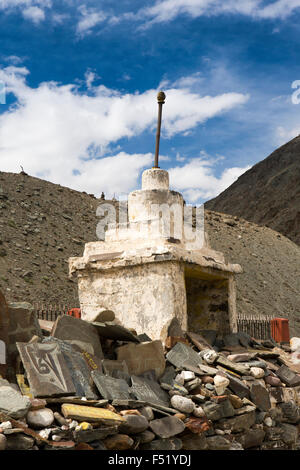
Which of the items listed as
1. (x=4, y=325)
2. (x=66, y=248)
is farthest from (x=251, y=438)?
(x=66, y=248)

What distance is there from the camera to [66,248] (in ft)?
76.0

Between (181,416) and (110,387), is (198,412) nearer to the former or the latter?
(181,416)

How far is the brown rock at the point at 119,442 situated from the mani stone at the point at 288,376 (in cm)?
288

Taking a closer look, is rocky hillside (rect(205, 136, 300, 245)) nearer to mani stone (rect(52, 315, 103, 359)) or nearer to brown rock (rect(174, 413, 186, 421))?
mani stone (rect(52, 315, 103, 359))

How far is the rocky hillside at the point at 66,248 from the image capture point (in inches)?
771

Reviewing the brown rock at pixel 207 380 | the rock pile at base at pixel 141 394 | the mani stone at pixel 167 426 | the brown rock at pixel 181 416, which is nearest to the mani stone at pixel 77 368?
the rock pile at base at pixel 141 394

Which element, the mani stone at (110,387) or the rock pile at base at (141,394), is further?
the mani stone at (110,387)

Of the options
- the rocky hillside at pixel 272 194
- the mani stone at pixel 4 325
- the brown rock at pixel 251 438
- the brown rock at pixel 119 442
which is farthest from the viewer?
the rocky hillside at pixel 272 194

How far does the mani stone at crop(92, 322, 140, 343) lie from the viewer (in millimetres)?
5665

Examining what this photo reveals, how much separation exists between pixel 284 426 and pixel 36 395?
135 inches

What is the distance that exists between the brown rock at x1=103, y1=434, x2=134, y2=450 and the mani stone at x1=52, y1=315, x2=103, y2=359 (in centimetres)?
107

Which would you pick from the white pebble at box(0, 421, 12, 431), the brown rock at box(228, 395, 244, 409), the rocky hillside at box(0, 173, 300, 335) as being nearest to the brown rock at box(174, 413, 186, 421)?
the brown rock at box(228, 395, 244, 409)

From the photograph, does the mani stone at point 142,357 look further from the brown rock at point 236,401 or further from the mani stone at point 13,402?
the mani stone at point 13,402

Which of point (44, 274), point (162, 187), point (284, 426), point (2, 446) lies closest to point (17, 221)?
point (44, 274)
